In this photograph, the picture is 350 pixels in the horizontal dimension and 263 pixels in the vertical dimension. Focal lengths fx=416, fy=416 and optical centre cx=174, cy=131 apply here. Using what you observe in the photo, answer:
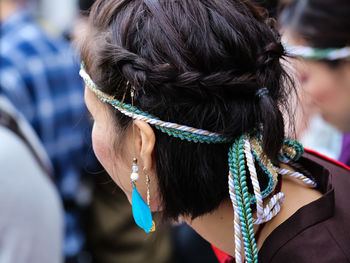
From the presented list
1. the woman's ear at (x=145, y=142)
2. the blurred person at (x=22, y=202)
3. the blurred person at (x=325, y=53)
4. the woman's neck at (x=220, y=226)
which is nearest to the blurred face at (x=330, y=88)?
the blurred person at (x=325, y=53)

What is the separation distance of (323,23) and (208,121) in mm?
1104

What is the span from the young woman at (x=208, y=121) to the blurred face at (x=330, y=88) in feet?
2.80

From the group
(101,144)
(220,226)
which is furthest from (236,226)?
(101,144)

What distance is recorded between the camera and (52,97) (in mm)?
2285

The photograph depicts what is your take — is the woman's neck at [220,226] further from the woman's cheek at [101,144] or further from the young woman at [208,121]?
the woman's cheek at [101,144]

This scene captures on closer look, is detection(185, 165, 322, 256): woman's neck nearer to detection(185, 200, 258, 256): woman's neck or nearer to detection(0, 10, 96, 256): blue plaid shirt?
detection(185, 200, 258, 256): woman's neck

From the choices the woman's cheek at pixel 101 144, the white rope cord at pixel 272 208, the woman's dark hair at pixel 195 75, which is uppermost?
the woman's dark hair at pixel 195 75

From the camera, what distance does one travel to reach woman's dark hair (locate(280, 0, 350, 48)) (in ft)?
5.74

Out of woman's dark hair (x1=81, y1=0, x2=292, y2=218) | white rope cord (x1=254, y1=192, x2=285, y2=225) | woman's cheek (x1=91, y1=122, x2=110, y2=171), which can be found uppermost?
woman's dark hair (x1=81, y1=0, x2=292, y2=218)

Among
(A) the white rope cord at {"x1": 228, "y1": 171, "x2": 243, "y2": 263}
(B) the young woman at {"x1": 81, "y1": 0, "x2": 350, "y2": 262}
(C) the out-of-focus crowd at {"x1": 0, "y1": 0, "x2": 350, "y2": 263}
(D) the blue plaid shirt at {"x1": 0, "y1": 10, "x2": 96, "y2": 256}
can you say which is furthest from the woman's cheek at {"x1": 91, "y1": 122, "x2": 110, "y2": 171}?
(D) the blue plaid shirt at {"x1": 0, "y1": 10, "x2": 96, "y2": 256}

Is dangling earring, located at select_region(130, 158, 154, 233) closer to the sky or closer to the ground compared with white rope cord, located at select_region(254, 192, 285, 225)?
closer to the ground

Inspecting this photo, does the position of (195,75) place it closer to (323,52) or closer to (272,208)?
(272,208)

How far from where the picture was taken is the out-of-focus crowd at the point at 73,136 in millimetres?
1415

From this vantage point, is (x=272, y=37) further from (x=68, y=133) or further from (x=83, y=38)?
(x=68, y=133)
